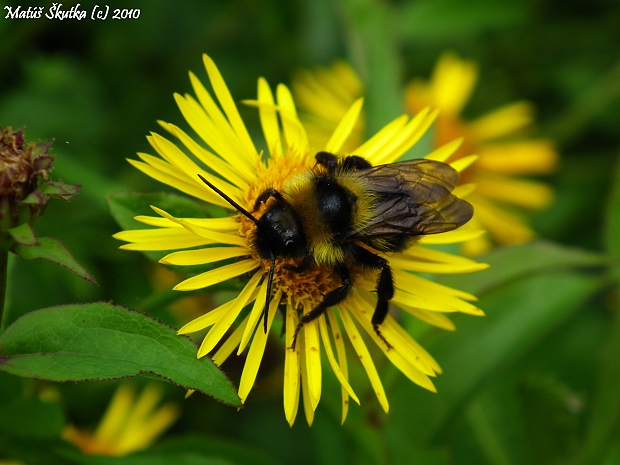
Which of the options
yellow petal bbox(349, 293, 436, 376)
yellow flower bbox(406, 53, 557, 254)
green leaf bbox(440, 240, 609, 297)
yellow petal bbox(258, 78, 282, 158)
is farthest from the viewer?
yellow flower bbox(406, 53, 557, 254)

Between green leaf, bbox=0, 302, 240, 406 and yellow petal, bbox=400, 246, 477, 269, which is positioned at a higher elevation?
green leaf, bbox=0, 302, 240, 406

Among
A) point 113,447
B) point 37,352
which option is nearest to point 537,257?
point 37,352

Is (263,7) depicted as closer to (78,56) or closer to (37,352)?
(78,56)

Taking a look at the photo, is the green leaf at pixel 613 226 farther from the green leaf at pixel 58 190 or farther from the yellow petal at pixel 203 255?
the green leaf at pixel 58 190

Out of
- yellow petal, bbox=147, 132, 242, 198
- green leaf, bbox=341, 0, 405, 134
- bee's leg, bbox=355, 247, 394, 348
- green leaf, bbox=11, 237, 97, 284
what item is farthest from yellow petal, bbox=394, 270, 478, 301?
green leaf, bbox=11, 237, 97, 284

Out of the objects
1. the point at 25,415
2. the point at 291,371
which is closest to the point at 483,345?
the point at 291,371

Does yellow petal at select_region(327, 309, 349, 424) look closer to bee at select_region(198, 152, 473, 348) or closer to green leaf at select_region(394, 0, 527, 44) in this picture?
bee at select_region(198, 152, 473, 348)
